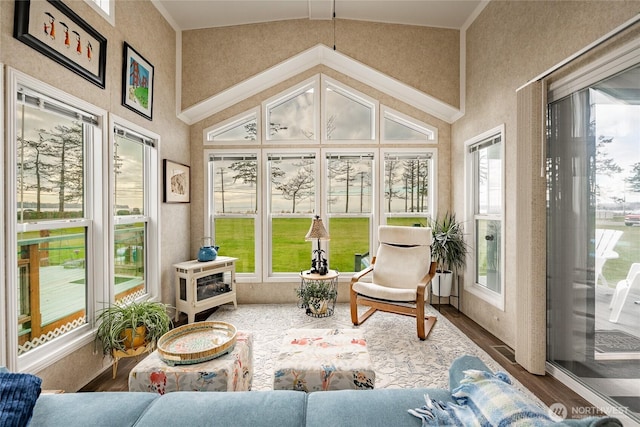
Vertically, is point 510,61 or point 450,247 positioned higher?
point 510,61

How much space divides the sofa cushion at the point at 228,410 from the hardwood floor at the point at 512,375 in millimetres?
1561

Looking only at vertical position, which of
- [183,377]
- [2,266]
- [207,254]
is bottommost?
[183,377]

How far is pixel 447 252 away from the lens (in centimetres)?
377

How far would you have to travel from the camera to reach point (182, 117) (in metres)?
3.97

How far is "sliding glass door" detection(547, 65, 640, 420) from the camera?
72.1 inches

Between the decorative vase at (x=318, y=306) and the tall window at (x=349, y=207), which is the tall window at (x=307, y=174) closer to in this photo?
the tall window at (x=349, y=207)

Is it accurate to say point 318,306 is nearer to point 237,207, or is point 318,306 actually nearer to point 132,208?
point 237,207

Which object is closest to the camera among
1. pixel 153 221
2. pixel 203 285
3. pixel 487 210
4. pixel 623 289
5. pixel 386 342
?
pixel 623 289

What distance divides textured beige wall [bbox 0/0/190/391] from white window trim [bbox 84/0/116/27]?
3 centimetres

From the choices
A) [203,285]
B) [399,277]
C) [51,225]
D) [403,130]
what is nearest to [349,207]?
[399,277]

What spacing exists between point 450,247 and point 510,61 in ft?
6.76

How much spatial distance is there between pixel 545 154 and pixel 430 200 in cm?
199

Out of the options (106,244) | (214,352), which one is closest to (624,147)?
(214,352)

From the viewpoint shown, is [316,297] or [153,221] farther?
[316,297]
